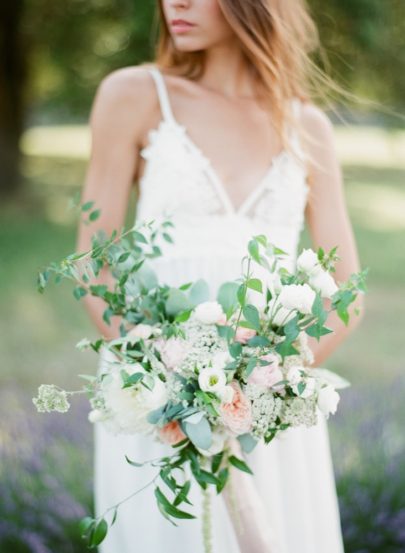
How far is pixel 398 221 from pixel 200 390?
13.5 m

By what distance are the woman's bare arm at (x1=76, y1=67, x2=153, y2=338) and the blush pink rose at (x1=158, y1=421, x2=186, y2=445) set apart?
2.05ft

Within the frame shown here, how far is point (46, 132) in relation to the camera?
2809cm

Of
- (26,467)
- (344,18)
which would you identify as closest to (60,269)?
(26,467)

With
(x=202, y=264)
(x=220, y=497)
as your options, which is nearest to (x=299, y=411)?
(x=220, y=497)

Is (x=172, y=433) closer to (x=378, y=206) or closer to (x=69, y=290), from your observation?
(x=69, y=290)

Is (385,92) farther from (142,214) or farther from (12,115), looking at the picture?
(142,214)

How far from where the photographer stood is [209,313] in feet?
6.45

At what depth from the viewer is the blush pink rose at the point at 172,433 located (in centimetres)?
197

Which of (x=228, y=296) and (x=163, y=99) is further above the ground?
(x=163, y=99)

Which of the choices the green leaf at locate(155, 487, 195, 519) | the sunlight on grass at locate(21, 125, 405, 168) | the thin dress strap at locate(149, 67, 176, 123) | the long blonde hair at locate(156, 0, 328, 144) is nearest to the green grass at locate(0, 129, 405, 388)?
the long blonde hair at locate(156, 0, 328, 144)

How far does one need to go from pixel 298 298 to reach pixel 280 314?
0.29ft

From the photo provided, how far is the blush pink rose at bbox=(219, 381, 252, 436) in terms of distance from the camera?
187 centimetres

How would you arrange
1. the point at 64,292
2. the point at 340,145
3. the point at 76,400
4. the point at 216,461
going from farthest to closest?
the point at 340,145 < the point at 64,292 < the point at 76,400 < the point at 216,461

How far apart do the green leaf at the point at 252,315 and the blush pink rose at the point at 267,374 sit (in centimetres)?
7
